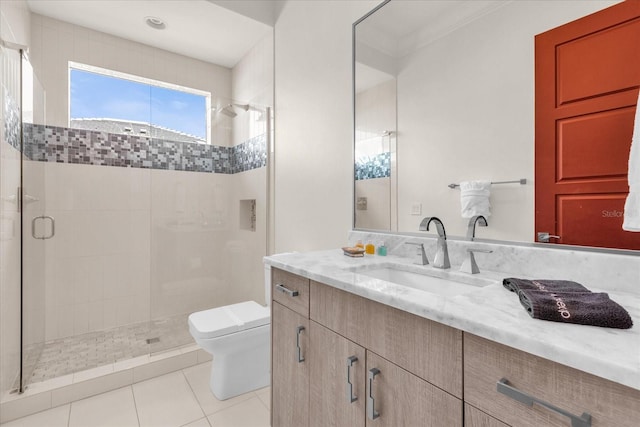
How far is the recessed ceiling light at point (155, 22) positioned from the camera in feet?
8.14

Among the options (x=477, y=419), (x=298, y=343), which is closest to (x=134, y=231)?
(x=298, y=343)

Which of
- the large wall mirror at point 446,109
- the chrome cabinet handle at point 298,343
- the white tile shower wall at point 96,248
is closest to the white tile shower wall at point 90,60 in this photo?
the white tile shower wall at point 96,248

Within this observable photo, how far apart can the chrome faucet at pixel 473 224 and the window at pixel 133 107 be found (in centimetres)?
237

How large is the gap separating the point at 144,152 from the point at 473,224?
2.72 metres

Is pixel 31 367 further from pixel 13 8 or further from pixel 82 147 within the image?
pixel 13 8

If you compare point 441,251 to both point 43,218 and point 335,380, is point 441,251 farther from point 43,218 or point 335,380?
point 43,218

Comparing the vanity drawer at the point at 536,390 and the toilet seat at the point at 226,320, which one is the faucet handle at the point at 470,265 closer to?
the vanity drawer at the point at 536,390

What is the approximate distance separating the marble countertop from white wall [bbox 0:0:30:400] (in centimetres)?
190

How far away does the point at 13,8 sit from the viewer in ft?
6.44

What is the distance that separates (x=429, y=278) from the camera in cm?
122

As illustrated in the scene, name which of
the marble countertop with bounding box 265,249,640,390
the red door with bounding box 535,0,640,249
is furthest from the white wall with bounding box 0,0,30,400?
the red door with bounding box 535,0,640,249

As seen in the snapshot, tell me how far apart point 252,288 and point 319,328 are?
1775 mm

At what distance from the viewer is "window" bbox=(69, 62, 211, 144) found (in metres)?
2.62

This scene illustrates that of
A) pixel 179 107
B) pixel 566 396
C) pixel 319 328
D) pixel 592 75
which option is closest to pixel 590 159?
pixel 592 75
